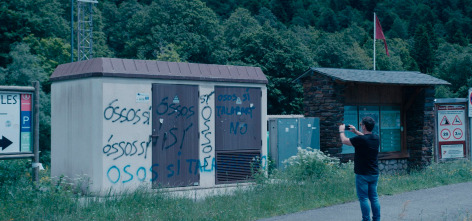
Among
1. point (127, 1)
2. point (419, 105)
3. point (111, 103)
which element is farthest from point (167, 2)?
point (111, 103)

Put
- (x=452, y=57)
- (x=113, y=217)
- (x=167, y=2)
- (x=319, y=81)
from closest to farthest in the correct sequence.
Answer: (x=113, y=217), (x=319, y=81), (x=167, y=2), (x=452, y=57)

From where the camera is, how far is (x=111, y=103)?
1103cm

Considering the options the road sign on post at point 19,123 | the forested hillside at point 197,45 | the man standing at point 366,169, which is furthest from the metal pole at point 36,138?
the forested hillside at point 197,45

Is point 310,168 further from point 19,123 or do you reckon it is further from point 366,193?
point 19,123

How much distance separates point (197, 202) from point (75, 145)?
3.20 m

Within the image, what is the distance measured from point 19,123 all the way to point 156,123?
2897mm

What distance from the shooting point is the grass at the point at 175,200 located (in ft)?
28.0

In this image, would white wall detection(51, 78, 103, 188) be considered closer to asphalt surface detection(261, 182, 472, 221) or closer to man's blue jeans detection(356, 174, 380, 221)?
asphalt surface detection(261, 182, 472, 221)

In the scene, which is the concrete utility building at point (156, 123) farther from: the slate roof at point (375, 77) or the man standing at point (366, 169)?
the man standing at point (366, 169)

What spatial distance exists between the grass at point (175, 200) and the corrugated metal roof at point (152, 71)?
2.24 metres

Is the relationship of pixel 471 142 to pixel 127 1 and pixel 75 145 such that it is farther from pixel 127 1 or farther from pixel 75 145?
pixel 127 1

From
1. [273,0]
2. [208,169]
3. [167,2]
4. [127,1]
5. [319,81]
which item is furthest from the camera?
[273,0]

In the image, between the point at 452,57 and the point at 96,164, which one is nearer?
the point at 96,164

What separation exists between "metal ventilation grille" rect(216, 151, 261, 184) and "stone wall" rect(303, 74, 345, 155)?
103 inches
